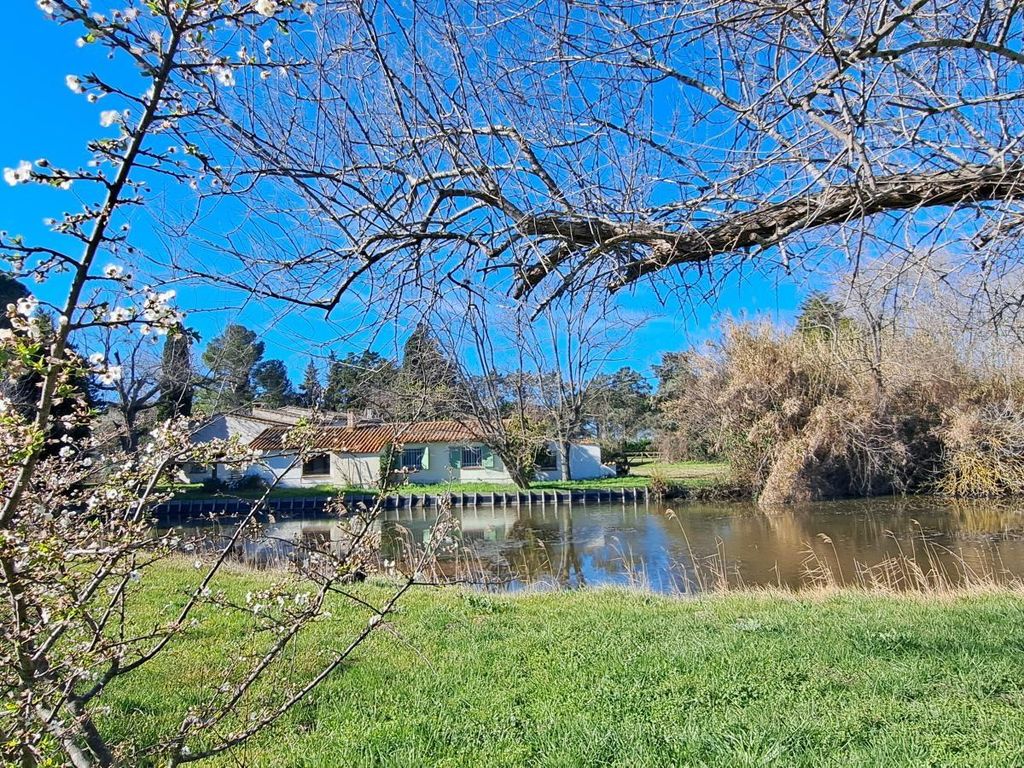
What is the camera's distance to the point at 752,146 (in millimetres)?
3094

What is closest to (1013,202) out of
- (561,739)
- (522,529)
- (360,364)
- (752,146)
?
(752,146)

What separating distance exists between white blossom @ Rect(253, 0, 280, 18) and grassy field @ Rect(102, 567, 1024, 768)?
297 centimetres

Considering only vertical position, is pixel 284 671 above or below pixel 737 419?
below

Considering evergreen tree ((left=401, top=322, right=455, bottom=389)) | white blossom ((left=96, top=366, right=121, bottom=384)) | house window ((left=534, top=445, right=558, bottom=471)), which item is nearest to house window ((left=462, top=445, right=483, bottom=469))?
house window ((left=534, top=445, right=558, bottom=471))

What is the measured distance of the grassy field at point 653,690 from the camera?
10.3ft

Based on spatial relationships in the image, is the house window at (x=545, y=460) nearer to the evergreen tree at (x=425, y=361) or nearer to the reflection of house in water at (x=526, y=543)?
the reflection of house in water at (x=526, y=543)

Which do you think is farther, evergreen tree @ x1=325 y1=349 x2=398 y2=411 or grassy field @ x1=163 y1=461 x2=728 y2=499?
grassy field @ x1=163 y1=461 x2=728 y2=499

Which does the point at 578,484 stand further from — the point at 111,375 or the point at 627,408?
the point at 111,375

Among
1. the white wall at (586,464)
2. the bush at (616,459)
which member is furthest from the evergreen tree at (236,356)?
the bush at (616,459)

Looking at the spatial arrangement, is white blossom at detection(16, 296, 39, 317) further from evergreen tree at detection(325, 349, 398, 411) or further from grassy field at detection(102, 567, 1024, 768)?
grassy field at detection(102, 567, 1024, 768)

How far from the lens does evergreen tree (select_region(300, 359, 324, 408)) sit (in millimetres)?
2502

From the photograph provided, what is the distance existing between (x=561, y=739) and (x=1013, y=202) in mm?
3171

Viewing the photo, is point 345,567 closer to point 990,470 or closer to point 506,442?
point 506,442

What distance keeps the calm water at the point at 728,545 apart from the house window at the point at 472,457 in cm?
1134
